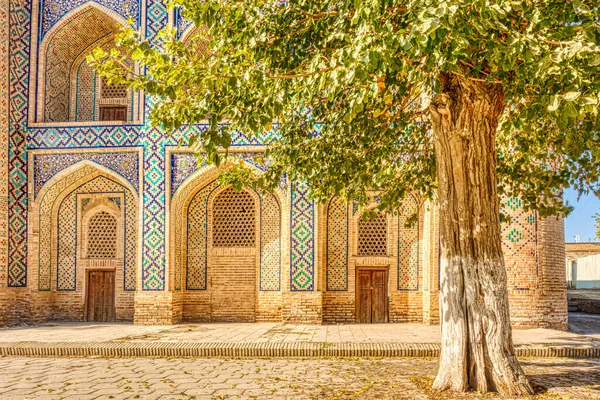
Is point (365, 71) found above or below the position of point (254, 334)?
above

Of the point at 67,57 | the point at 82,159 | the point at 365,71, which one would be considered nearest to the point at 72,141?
the point at 82,159

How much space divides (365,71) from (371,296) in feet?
29.5

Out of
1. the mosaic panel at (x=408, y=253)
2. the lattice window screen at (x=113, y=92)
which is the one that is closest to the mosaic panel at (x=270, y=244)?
the mosaic panel at (x=408, y=253)

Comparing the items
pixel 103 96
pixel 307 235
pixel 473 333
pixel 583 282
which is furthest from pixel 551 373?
pixel 583 282

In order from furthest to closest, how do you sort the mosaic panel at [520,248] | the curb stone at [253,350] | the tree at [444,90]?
1. the mosaic panel at [520,248]
2. the curb stone at [253,350]
3. the tree at [444,90]

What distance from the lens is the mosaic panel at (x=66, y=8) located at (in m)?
12.7

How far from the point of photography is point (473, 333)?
571cm

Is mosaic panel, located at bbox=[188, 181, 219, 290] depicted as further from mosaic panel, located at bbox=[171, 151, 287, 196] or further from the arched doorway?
mosaic panel, located at bbox=[171, 151, 287, 196]

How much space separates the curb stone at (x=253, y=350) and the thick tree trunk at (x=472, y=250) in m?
2.61

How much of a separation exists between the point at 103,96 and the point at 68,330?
5.44 m

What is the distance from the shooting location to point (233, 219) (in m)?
12.9

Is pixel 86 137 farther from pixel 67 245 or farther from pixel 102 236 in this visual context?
pixel 67 245

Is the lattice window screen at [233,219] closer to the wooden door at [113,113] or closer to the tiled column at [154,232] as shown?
the tiled column at [154,232]

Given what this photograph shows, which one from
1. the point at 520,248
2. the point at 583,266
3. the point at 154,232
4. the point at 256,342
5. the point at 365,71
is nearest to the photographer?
the point at 365,71
